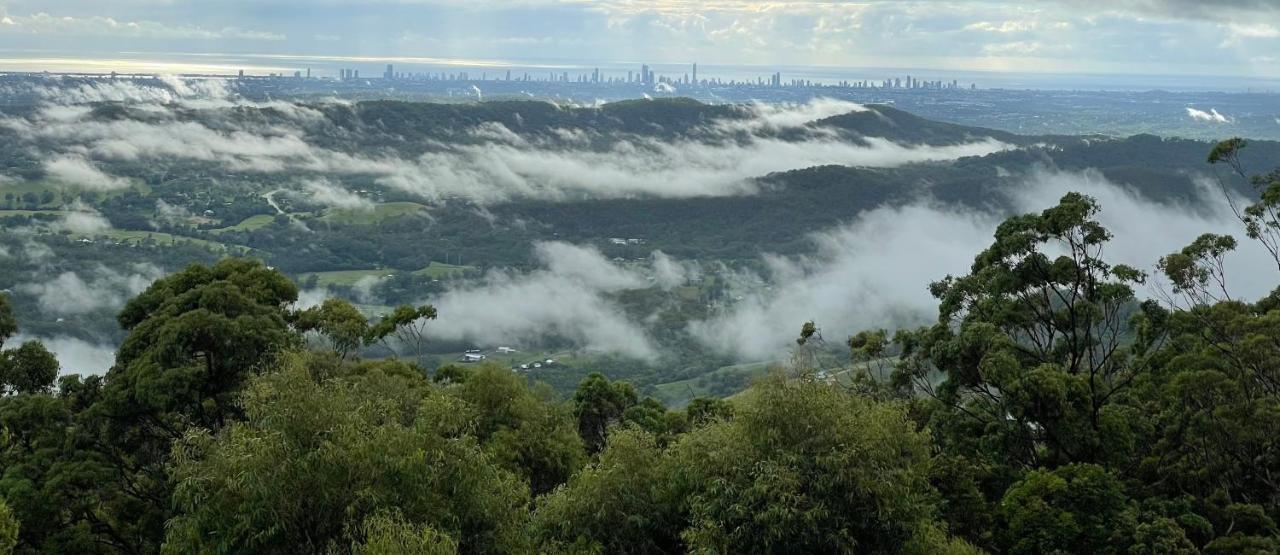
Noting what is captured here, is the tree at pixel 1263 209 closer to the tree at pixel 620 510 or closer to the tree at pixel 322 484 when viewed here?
the tree at pixel 620 510

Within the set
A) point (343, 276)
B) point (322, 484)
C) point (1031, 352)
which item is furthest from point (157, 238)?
point (322, 484)

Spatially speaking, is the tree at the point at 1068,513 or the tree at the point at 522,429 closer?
the tree at the point at 1068,513

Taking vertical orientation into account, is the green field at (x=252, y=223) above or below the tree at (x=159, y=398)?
below

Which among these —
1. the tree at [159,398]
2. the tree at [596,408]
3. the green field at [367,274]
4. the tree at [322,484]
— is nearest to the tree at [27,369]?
the tree at [159,398]

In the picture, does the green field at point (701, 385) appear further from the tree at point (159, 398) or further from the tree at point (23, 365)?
the tree at point (159, 398)

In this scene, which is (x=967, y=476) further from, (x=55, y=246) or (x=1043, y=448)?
(x=55, y=246)

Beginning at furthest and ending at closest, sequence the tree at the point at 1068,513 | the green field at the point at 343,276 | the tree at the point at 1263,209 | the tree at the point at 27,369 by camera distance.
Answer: the green field at the point at 343,276 → the tree at the point at 1263,209 → the tree at the point at 27,369 → the tree at the point at 1068,513

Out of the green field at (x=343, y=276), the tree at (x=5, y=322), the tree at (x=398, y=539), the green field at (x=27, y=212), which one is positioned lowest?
the green field at (x=343, y=276)

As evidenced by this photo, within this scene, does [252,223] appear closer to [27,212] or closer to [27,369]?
[27,212]

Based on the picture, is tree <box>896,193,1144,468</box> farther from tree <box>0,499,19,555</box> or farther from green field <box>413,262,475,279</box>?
green field <box>413,262,475,279</box>

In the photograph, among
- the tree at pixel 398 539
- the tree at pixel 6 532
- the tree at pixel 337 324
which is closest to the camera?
the tree at pixel 398 539
